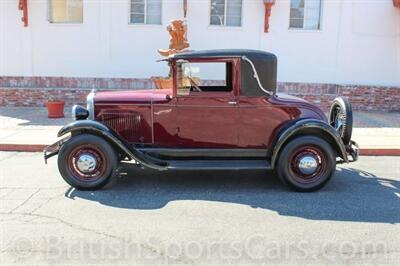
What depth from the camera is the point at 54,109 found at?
10516mm

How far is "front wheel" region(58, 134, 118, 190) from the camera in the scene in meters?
5.54

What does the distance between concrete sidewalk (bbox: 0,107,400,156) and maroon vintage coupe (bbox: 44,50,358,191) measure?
8.24 feet

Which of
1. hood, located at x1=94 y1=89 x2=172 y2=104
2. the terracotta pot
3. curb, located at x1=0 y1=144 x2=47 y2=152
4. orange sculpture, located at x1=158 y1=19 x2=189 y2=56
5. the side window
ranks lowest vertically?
curb, located at x1=0 y1=144 x2=47 y2=152

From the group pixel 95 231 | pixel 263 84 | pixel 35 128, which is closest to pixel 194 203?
pixel 95 231

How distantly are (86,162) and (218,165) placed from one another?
1718mm

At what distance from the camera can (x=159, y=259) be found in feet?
12.5

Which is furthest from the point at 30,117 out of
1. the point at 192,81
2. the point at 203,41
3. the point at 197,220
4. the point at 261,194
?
the point at 197,220

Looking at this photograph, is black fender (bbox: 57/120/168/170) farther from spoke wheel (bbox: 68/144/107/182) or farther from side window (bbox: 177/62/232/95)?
side window (bbox: 177/62/232/95)

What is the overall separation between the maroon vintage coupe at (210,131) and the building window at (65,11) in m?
7.54

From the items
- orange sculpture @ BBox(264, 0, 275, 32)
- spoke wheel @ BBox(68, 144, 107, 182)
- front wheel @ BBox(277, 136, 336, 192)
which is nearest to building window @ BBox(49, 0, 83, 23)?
orange sculpture @ BBox(264, 0, 275, 32)

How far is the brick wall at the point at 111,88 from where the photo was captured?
12.3 meters

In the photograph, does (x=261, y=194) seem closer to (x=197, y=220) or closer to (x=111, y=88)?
(x=197, y=220)

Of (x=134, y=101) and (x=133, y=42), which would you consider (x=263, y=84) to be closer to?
(x=134, y=101)

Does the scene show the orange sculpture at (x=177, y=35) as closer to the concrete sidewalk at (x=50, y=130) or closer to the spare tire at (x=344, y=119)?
the concrete sidewalk at (x=50, y=130)
